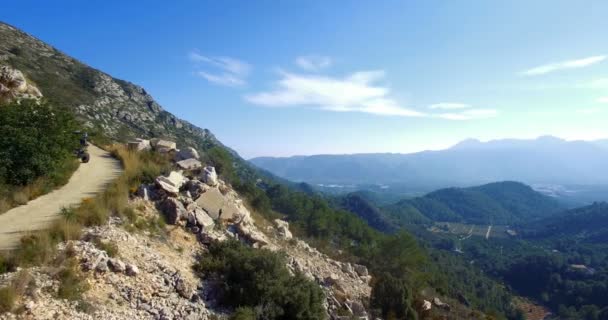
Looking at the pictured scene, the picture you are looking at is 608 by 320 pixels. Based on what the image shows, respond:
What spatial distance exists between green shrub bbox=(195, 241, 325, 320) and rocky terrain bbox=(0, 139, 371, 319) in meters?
0.48

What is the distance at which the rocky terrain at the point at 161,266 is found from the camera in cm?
612

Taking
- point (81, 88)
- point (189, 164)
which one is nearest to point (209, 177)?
point (189, 164)

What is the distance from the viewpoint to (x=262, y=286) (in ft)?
27.5

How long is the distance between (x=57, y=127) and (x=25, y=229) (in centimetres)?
476

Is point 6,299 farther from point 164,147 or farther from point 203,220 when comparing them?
point 164,147

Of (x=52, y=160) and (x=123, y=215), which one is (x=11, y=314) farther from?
(x=52, y=160)

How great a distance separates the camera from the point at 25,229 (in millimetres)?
8055

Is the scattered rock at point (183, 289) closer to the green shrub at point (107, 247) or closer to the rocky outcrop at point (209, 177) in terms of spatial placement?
the green shrub at point (107, 247)

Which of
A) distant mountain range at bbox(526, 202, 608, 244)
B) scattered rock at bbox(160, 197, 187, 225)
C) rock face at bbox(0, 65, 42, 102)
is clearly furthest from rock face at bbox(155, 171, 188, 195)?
distant mountain range at bbox(526, 202, 608, 244)

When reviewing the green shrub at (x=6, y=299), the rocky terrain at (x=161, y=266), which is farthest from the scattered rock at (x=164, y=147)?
the green shrub at (x=6, y=299)

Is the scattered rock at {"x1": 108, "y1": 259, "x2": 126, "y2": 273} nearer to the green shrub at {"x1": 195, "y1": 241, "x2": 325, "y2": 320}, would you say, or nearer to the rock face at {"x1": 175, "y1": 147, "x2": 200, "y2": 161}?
the green shrub at {"x1": 195, "y1": 241, "x2": 325, "y2": 320}

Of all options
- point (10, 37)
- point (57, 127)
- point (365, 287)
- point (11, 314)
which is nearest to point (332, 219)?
point (365, 287)

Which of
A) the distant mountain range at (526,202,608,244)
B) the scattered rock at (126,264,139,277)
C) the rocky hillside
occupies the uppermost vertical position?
the rocky hillside

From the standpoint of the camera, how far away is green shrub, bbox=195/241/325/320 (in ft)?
27.3
